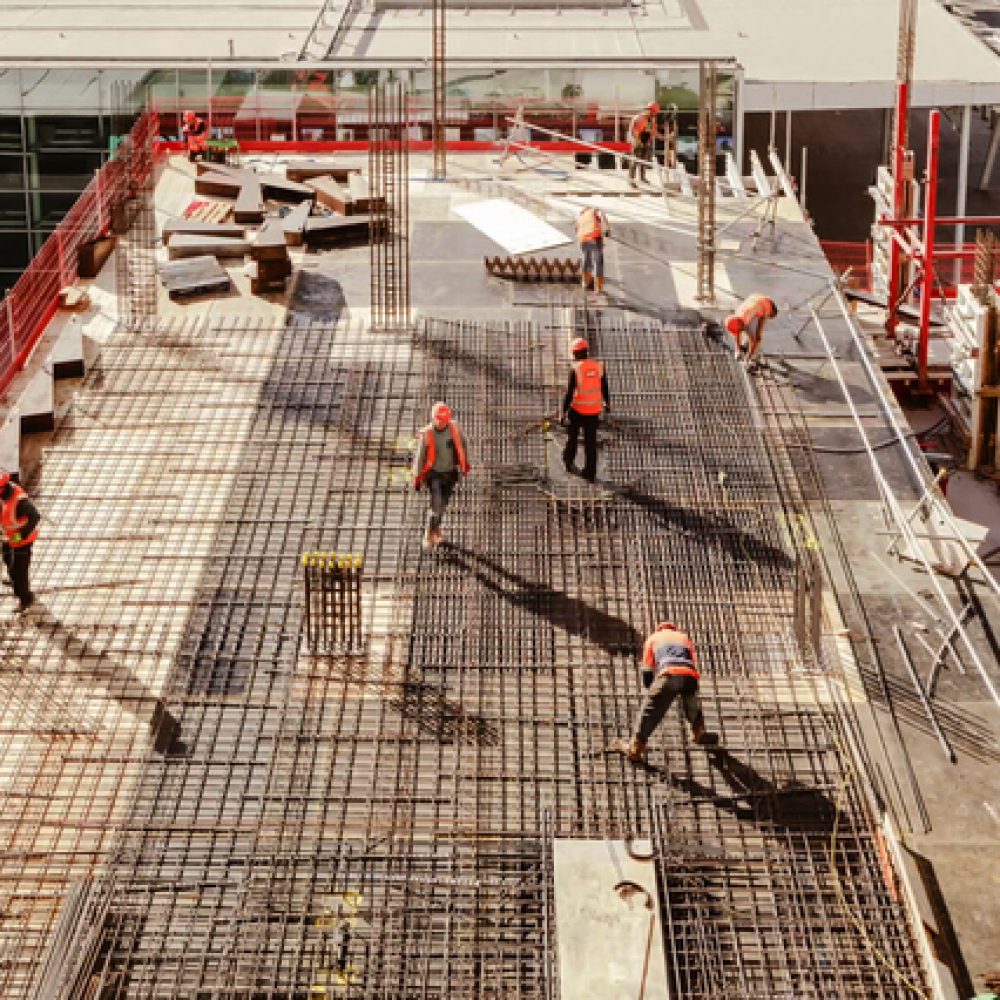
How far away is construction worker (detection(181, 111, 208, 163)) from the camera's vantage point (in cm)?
3119

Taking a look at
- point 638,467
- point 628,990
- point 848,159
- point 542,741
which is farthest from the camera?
point 848,159

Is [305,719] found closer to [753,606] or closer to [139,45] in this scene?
[753,606]

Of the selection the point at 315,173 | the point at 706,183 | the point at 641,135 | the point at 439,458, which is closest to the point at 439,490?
the point at 439,458

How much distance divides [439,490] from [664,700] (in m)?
4.57

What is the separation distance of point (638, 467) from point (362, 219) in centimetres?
966

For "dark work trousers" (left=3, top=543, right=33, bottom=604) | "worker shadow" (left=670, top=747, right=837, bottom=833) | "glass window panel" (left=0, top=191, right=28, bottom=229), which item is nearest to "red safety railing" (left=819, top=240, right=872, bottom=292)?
"glass window panel" (left=0, top=191, right=28, bottom=229)

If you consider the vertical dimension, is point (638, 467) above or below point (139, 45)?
below

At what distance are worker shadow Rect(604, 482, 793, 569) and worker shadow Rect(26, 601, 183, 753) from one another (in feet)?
20.7

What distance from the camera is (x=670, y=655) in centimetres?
1452

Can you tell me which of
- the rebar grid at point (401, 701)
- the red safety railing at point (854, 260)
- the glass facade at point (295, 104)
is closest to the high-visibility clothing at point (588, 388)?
the rebar grid at point (401, 701)

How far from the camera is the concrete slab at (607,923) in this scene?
12289 mm

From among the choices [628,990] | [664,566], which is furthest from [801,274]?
[628,990]

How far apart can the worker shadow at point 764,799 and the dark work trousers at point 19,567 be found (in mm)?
7087

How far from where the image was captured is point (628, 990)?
40.2ft
